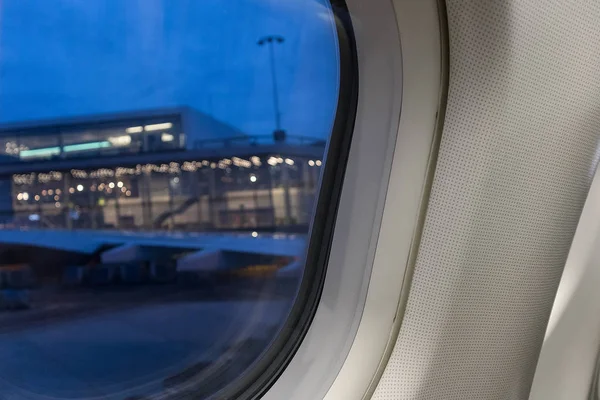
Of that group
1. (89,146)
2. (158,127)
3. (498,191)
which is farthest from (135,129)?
(498,191)

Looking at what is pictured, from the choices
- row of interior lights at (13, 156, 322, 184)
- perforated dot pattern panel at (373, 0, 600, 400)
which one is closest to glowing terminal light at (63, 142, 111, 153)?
row of interior lights at (13, 156, 322, 184)

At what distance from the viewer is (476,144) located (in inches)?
39.9

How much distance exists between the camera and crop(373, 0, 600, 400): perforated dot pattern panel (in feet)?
3.23

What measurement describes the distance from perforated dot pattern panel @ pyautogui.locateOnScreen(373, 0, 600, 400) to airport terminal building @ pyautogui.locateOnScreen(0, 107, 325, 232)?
2.33 feet

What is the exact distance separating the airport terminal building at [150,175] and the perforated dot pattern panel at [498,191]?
28.0 inches

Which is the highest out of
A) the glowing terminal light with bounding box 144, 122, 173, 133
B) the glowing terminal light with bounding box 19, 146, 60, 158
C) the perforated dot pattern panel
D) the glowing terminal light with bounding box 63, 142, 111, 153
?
the glowing terminal light with bounding box 144, 122, 173, 133

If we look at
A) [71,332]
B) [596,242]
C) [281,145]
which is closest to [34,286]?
[71,332]

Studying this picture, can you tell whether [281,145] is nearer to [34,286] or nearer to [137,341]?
[137,341]

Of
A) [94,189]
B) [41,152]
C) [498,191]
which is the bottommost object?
[498,191]

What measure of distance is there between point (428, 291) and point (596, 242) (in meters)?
0.57

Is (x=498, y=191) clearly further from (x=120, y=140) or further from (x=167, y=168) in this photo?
(x=167, y=168)

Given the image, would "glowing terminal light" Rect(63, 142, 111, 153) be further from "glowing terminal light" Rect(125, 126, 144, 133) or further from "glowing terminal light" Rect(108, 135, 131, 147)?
"glowing terminal light" Rect(125, 126, 144, 133)

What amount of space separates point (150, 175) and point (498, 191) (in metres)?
1.87

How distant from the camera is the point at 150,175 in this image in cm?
253
